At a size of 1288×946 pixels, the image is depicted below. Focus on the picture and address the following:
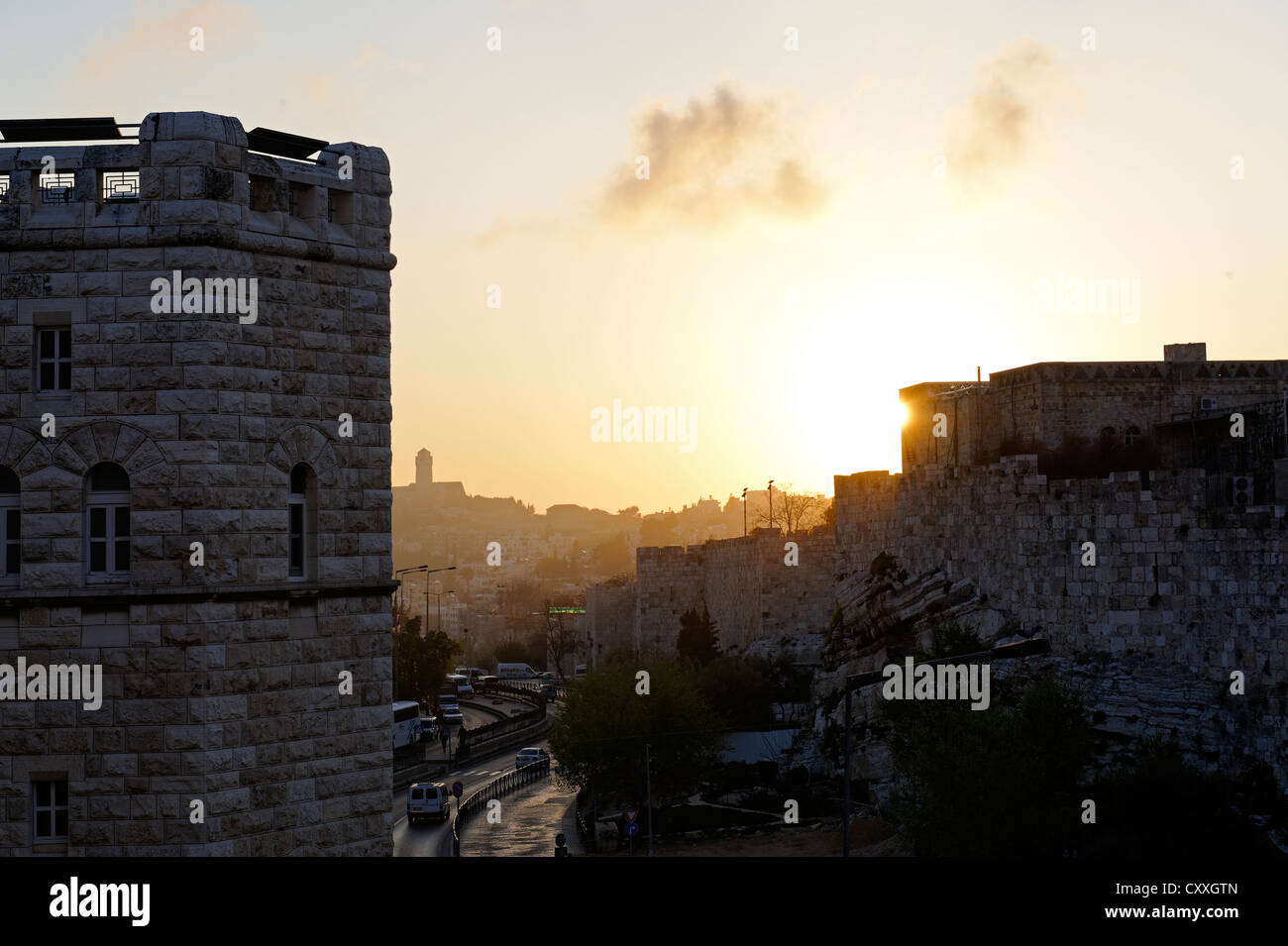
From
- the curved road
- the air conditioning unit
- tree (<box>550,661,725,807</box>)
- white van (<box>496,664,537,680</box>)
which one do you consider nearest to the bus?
the curved road

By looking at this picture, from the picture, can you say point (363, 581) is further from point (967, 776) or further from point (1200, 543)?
point (1200, 543)

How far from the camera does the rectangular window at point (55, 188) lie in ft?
48.7

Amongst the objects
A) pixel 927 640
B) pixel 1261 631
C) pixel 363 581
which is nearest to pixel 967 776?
pixel 1261 631

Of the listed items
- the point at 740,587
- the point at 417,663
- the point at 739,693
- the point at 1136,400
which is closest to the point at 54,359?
the point at 1136,400

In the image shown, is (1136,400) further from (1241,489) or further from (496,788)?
(496,788)

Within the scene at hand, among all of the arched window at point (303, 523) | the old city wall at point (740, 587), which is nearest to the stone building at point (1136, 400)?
the old city wall at point (740, 587)

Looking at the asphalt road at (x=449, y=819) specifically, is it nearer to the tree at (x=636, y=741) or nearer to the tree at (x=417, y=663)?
the tree at (x=636, y=741)

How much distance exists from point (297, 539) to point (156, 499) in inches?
68.1

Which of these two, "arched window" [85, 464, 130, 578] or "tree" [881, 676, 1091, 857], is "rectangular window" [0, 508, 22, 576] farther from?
"tree" [881, 676, 1091, 857]

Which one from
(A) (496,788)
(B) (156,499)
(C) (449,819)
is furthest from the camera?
(A) (496,788)

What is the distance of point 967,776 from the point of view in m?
26.7

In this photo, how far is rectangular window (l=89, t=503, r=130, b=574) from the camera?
1451 centimetres

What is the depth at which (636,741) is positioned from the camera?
41.2 metres

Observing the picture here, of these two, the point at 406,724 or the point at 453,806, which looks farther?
the point at 406,724
